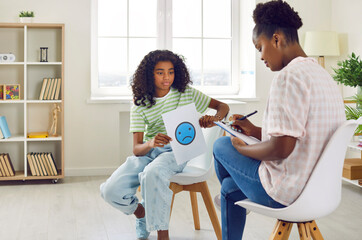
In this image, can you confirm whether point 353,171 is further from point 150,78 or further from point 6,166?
point 6,166

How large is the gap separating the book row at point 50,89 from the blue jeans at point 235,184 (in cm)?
235

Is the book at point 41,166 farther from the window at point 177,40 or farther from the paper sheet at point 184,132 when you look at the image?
the paper sheet at point 184,132

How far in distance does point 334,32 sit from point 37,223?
9.68 feet

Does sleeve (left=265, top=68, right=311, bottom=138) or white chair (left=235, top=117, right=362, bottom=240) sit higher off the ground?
sleeve (left=265, top=68, right=311, bottom=138)

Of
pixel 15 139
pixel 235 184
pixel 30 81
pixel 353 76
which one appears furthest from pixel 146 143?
pixel 30 81

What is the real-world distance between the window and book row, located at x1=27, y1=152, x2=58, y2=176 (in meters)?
0.79

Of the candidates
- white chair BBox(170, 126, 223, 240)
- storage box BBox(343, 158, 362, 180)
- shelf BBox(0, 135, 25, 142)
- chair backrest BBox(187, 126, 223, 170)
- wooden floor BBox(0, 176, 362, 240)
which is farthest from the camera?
shelf BBox(0, 135, 25, 142)

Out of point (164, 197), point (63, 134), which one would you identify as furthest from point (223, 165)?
point (63, 134)

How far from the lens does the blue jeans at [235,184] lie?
1.53 metres

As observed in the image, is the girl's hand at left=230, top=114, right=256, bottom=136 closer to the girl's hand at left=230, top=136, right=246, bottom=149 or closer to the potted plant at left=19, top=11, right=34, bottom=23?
the girl's hand at left=230, top=136, right=246, bottom=149

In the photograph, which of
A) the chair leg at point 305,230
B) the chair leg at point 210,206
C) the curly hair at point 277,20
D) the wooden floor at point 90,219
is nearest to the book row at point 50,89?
the wooden floor at point 90,219

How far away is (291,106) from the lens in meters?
1.38

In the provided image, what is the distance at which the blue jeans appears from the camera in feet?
5.02

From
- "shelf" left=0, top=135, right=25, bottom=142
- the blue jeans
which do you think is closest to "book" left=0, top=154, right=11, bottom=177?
"shelf" left=0, top=135, right=25, bottom=142
